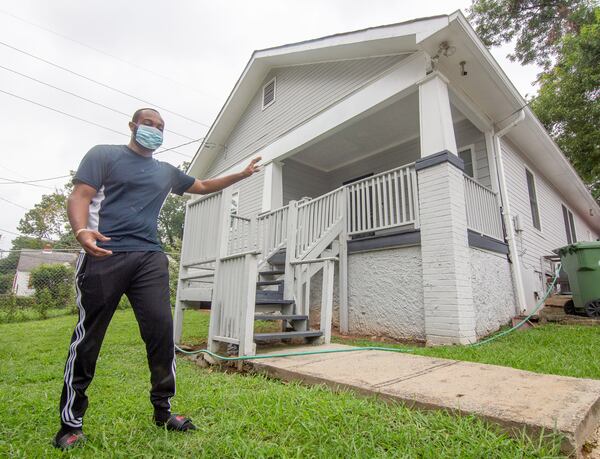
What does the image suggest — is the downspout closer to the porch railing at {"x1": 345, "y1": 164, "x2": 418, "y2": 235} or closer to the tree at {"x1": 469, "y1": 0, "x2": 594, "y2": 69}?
the porch railing at {"x1": 345, "y1": 164, "x2": 418, "y2": 235}

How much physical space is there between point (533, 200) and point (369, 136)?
4.50m

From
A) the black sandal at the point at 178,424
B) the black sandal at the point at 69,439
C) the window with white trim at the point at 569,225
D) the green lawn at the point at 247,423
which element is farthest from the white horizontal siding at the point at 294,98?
the window with white trim at the point at 569,225

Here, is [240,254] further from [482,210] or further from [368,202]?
[482,210]

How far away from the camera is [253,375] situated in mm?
2852

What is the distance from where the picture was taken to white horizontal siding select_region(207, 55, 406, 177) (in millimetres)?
6801

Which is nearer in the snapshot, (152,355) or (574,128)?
(152,355)

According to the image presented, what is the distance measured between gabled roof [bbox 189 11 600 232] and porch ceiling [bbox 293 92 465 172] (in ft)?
2.48

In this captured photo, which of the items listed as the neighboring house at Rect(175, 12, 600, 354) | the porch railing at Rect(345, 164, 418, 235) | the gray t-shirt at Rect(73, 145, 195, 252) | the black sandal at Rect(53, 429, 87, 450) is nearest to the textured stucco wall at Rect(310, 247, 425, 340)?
the neighboring house at Rect(175, 12, 600, 354)

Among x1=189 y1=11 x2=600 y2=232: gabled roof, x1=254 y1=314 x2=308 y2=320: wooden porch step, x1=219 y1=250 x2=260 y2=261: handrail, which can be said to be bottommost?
x1=254 y1=314 x2=308 y2=320: wooden porch step

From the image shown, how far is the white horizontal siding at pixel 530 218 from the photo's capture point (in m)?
6.95

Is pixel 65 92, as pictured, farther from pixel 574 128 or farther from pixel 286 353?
pixel 574 128

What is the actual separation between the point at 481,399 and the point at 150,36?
1448 cm

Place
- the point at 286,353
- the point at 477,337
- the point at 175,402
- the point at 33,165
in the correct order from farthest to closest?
the point at 33,165 < the point at 477,337 < the point at 286,353 < the point at 175,402

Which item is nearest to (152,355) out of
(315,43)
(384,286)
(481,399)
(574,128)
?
(481,399)
